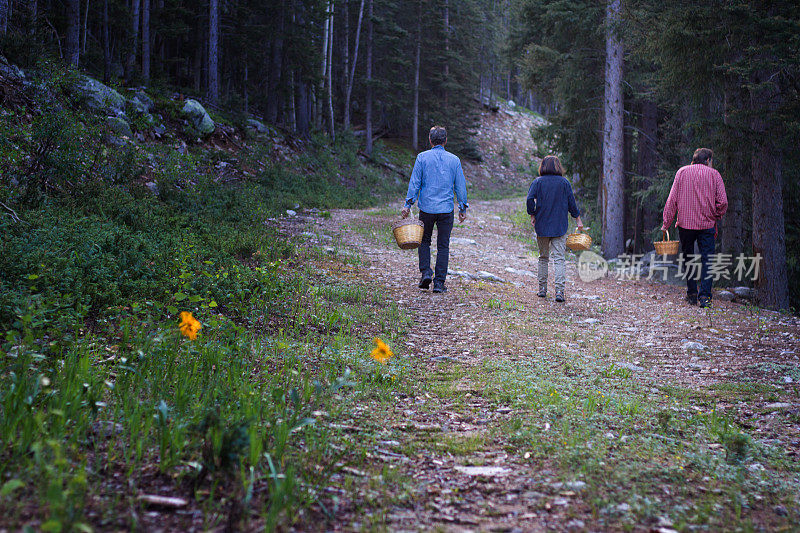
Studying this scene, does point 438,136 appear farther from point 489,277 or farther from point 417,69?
point 417,69

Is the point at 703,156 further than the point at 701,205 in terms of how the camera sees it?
Yes

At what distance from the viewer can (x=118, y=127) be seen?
37.8 feet

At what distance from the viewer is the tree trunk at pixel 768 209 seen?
8.81 metres

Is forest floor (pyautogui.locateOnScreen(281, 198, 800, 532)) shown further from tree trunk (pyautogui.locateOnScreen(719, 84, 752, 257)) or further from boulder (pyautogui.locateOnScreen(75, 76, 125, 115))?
boulder (pyautogui.locateOnScreen(75, 76, 125, 115))

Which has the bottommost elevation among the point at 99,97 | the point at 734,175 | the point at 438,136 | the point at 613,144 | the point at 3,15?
the point at 734,175

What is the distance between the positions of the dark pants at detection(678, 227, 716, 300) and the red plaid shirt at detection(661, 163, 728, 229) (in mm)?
156

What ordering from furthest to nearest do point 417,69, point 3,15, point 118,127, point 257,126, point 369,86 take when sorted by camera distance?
point 417,69
point 369,86
point 257,126
point 118,127
point 3,15

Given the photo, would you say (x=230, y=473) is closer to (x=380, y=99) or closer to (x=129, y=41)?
(x=129, y=41)

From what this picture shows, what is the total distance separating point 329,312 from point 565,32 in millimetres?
13045

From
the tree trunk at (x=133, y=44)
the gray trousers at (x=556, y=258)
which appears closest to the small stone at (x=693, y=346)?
the gray trousers at (x=556, y=258)

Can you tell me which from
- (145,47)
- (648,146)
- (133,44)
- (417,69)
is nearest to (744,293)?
(648,146)

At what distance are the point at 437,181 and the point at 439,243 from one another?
0.97 m

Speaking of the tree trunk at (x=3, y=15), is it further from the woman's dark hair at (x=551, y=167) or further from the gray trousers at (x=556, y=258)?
the gray trousers at (x=556, y=258)

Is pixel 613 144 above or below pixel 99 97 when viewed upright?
below
